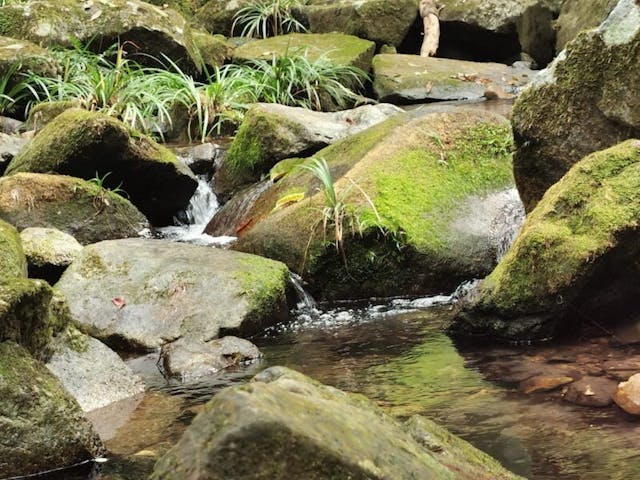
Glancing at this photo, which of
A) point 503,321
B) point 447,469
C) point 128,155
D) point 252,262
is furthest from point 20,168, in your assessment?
point 447,469

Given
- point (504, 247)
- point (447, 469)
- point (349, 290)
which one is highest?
point (447, 469)

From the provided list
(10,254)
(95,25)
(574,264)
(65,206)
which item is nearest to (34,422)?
(10,254)

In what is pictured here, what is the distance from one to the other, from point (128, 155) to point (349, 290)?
2.57m

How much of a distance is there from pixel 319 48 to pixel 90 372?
881cm

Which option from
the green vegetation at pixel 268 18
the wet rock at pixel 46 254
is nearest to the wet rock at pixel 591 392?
the wet rock at pixel 46 254

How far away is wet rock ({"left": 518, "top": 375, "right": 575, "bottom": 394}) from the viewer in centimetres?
343

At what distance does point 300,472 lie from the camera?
5.20ft

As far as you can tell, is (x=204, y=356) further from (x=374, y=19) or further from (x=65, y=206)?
(x=374, y=19)

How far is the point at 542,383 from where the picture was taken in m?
3.49

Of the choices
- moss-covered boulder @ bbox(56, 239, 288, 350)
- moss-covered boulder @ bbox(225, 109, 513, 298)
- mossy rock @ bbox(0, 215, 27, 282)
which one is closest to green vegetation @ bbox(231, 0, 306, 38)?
moss-covered boulder @ bbox(225, 109, 513, 298)

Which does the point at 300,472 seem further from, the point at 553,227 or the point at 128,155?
the point at 128,155

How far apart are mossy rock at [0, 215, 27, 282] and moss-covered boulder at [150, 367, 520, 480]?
9.71ft

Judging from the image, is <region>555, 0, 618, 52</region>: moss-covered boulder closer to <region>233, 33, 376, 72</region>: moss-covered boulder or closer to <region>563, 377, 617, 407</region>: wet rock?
<region>233, 33, 376, 72</region>: moss-covered boulder

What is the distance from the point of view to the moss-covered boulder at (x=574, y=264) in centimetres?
405
